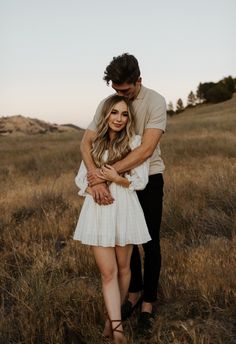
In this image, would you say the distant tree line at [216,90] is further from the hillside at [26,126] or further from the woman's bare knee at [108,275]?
the woman's bare knee at [108,275]

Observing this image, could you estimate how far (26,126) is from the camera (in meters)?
49.8

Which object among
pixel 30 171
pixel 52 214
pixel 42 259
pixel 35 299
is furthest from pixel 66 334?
pixel 30 171

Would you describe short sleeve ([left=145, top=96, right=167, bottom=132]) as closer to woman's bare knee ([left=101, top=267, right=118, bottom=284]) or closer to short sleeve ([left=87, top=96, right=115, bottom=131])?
short sleeve ([left=87, top=96, right=115, bottom=131])

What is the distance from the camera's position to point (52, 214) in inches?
252

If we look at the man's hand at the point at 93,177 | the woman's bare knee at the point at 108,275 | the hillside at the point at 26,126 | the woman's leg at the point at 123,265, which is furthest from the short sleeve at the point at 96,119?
the hillside at the point at 26,126

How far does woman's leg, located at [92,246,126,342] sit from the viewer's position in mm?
3021

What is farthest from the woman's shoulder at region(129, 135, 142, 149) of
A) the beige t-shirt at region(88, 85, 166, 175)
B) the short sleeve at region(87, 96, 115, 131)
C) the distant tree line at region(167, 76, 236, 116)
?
the distant tree line at region(167, 76, 236, 116)

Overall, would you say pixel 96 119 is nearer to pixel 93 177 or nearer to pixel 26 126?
pixel 93 177

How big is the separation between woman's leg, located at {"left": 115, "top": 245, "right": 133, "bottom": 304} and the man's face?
3.66ft

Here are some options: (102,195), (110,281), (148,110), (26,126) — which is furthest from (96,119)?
(26,126)

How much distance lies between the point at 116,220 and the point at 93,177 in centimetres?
35

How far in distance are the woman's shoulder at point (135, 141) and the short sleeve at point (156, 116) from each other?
12cm

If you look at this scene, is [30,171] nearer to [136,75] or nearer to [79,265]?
[79,265]

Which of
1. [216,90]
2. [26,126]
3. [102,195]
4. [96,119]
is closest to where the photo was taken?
[102,195]
